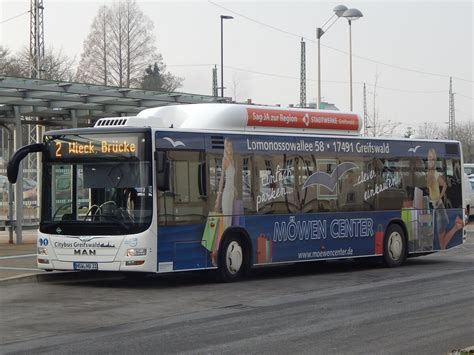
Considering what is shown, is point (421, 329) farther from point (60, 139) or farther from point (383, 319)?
point (60, 139)

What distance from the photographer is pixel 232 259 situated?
17203 mm

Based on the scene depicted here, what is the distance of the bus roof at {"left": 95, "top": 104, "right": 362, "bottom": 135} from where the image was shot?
16.8 m

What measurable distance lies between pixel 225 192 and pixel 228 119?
1.39 m

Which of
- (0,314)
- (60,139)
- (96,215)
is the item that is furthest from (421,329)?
(60,139)

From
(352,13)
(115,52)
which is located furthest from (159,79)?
(352,13)

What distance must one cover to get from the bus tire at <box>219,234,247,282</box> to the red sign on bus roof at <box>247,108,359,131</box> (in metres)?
2.23

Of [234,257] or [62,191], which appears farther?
[234,257]

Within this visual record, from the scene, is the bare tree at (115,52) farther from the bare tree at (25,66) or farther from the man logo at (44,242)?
the man logo at (44,242)

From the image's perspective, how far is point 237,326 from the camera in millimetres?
11781

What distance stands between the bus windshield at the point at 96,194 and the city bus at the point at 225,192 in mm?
17

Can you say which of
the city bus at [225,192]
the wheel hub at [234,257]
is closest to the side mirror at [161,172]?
the city bus at [225,192]

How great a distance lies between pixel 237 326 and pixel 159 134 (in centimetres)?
515

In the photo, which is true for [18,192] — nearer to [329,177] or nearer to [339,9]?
[329,177]

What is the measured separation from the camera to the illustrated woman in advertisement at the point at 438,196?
21.5m
